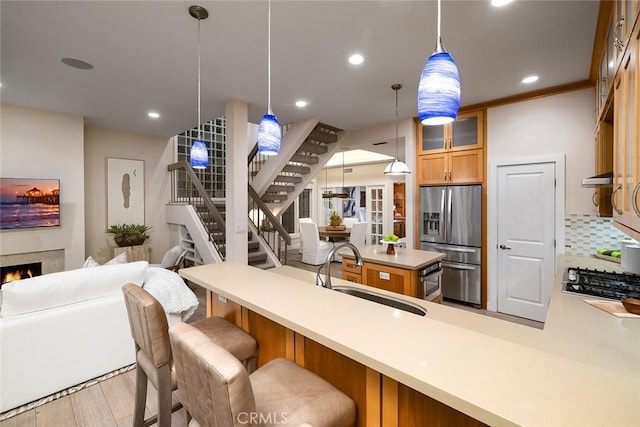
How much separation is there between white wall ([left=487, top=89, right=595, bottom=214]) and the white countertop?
236 centimetres

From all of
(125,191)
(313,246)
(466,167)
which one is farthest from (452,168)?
(125,191)

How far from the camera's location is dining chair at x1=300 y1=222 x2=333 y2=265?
6727 mm

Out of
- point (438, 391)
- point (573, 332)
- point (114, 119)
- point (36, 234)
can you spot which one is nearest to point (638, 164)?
point (573, 332)

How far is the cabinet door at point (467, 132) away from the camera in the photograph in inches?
159

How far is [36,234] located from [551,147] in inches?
285

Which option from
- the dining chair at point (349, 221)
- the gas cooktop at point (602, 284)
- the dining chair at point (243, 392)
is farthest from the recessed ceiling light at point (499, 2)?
the dining chair at point (349, 221)

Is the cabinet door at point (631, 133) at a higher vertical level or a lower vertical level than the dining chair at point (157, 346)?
higher

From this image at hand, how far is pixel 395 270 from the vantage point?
300 cm

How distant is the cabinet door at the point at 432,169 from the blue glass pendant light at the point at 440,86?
3.27 m

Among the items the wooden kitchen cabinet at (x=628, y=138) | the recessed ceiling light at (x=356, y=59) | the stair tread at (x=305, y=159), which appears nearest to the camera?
the wooden kitchen cabinet at (x=628, y=138)

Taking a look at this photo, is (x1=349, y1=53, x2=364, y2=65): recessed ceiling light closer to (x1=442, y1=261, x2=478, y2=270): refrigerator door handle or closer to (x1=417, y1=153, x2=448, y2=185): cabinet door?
(x1=417, y1=153, x2=448, y2=185): cabinet door

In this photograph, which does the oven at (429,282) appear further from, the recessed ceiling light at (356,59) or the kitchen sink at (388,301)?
the recessed ceiling light at (356,59)

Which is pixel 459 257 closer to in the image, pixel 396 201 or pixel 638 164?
pixel 638 164

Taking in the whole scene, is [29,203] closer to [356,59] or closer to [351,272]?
[351,272]
